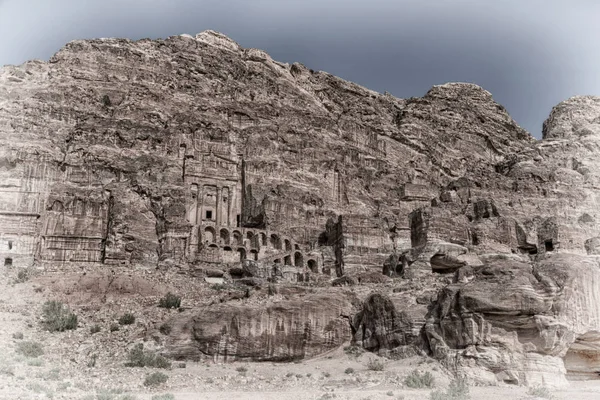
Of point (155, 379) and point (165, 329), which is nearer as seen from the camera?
point (155, 379)

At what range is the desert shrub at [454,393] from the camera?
25438mm

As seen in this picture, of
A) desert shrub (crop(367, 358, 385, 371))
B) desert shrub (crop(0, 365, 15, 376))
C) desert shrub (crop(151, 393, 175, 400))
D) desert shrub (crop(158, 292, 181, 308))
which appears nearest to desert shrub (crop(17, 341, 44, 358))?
desert shrub (crop(0, 365, 15, 376))

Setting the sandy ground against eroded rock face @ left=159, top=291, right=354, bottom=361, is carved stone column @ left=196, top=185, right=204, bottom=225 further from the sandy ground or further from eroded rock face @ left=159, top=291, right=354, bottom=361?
eroded rock face @ left=159, top=291, right=354, bottom=361

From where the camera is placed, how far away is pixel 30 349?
3141 cm

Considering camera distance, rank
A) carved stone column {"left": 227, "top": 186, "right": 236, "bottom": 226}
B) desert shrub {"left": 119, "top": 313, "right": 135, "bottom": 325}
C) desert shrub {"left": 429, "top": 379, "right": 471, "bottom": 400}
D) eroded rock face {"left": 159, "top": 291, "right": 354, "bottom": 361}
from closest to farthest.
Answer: desert shrub {"left": 429, "top": 379, "right": 471, "bottom": 400}
eroded rock face {"left": 159, "top": 291, "right": 354, "bottom": 361}
desert shrub {"left": 119, "top": 313, "right": 135, "bottom": 325}
carved stone column {"left": 227, "top": 186, "right": 236, "bottom": 226}

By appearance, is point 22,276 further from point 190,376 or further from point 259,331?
point 190,376

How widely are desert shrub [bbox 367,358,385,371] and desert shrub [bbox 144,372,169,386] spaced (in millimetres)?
8982

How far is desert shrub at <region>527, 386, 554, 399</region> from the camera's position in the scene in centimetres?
2638

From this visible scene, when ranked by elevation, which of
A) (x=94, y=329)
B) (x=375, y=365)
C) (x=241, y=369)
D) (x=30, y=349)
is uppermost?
(x=94, y=329)

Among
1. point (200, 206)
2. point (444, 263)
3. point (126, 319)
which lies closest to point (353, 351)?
point (126, 319)

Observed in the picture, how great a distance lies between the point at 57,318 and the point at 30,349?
493 centimetres

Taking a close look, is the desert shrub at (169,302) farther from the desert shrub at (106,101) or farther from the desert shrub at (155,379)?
the desert shrub at (106,101)

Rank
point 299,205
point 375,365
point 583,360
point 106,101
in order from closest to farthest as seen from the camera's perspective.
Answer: point 583,360 → point 375,365 → point 299,205 → point 106,101

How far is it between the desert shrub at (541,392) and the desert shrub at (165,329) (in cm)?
1602
